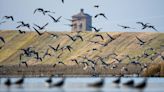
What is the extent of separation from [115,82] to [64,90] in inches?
449

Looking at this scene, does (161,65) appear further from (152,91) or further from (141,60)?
(141,60)

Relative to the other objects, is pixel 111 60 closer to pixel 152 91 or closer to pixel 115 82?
pixel 115 82

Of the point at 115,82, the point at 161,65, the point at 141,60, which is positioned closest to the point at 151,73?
the point at 161,65

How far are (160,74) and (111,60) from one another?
82343 millimetres

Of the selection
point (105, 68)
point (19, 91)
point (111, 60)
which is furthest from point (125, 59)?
point (19, 91)

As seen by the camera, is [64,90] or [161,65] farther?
[161,65]

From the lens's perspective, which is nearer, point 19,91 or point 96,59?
point 19,91

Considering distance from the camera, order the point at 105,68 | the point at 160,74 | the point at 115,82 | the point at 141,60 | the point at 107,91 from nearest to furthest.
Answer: the point at 107,91, the point at 115,82, the point at 160,74, the point at 105,68, the point at 141,60

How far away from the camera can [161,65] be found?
11500 centimetres

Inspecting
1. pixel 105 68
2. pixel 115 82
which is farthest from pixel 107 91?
pixel 105 68

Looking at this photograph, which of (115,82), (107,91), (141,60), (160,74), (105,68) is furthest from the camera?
(141,60)

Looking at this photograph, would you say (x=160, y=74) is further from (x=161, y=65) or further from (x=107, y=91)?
(x=107, y=91)

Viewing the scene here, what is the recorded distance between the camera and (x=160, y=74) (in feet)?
370

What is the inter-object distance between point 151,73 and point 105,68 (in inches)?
1801
